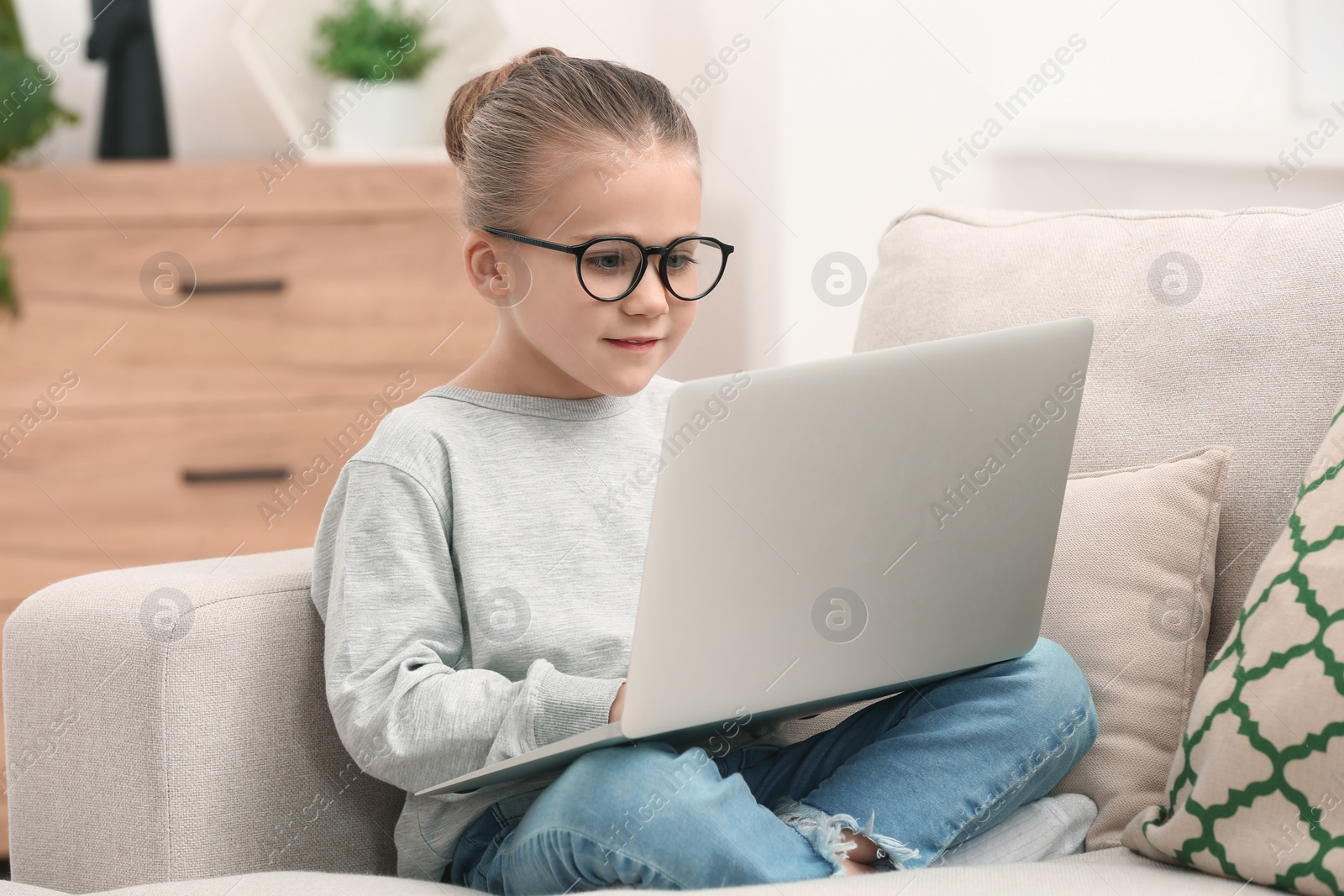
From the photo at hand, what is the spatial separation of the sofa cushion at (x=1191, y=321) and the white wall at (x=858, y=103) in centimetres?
59

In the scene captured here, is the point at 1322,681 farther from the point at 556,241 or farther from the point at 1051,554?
the point at 556,241

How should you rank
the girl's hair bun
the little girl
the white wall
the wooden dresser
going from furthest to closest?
the wooden dresser, the white wall, the girl's hair bun, the little girl

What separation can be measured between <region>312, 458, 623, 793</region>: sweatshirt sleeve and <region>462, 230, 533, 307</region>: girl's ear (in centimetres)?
19

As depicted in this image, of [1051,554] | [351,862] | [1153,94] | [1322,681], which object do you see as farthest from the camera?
[1153,94]

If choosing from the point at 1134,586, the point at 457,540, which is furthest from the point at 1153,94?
the point at 457,540

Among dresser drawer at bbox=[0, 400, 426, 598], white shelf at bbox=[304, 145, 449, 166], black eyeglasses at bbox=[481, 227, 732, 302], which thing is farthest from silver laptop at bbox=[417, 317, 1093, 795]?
white shelf at bbox=[304, 145, 449, 166]

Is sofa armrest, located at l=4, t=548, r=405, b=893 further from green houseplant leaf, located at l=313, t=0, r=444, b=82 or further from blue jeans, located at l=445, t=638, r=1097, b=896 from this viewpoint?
green houseplant leaf, located at l=313, t=0, r=444, b=82

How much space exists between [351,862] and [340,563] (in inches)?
10.6

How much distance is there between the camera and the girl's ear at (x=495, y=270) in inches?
40.4

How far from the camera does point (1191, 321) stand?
104 centimetres

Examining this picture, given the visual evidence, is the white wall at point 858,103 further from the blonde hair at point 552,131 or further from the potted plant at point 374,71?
the blonde hair at point 552,131

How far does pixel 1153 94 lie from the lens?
187 centimetres

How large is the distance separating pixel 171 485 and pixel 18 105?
66cm

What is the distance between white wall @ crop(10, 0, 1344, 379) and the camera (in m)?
1.73
